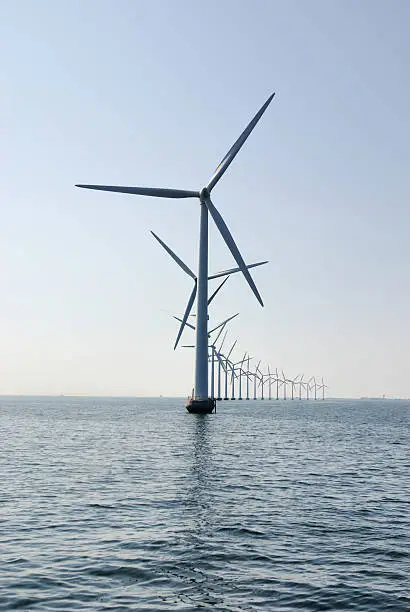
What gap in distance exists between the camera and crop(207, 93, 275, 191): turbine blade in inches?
3762

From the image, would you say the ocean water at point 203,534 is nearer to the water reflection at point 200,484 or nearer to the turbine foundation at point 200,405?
the water reflection at point 200,484

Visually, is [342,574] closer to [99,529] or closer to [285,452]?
[99,529]

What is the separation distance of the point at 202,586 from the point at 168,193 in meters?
92.2

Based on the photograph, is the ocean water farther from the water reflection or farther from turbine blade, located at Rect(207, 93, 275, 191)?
turbine blade, located at Rect(207, 93, 275, 191)

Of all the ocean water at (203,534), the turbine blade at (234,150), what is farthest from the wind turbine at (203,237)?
the ocean water at (203,534)

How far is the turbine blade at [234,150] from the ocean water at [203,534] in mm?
61339

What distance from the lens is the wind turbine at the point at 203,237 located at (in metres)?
95.4

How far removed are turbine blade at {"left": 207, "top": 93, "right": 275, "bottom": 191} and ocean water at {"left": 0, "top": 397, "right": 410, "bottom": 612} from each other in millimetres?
61339

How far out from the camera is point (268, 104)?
94875 millimetres

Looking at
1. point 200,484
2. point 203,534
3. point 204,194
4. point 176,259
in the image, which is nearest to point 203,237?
point 204,194

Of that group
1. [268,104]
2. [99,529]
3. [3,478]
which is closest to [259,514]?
[99,529]

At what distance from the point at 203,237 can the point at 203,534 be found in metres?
86.4

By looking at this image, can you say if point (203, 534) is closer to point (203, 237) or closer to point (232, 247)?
point (232, 247)

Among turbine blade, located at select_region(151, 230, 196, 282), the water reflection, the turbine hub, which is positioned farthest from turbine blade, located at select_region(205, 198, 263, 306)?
the water reflection
